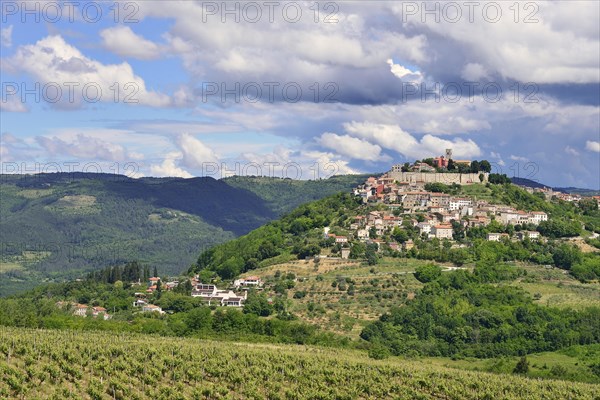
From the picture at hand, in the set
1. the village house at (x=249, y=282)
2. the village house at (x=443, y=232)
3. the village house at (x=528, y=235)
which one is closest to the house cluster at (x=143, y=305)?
the village house at (x=249, y=282)

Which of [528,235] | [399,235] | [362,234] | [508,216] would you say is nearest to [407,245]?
[399,235]

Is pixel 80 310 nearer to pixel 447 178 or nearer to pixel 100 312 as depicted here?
pixel 100 312

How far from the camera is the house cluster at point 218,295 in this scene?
105000 millimetres

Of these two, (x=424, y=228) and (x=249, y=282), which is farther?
(x=424, y=228)

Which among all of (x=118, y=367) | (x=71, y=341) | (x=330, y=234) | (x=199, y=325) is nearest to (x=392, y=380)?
(x=118, y=367)

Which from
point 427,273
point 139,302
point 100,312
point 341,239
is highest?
point 341,239

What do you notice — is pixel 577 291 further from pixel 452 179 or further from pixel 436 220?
pixel 452 179

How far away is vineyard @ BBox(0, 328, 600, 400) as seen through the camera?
1993 inches

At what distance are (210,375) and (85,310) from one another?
50614 mm

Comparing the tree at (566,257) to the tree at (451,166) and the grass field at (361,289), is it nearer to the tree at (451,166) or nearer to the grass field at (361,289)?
the grass field at (361,289)

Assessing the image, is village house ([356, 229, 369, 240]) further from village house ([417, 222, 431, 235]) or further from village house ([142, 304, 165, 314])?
village house ([142, 304, 165, 314])

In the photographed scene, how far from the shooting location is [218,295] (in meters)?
108

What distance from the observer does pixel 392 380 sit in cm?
5928

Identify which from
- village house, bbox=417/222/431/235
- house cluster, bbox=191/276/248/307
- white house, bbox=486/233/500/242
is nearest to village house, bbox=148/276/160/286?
house cluster, bbox=191/276/248/307
